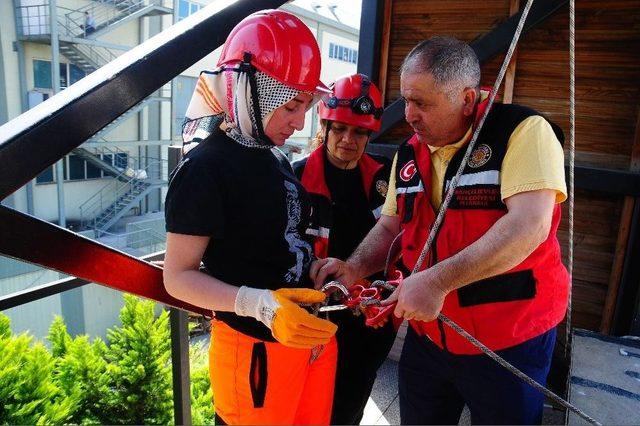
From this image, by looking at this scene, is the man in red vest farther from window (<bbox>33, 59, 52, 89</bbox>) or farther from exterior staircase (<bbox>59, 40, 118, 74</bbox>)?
exterior staircase (<bbox>59, 40, 118, 74</bbox>)

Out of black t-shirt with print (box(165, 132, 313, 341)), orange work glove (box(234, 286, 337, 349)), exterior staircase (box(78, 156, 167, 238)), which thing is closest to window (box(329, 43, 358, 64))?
exterior staircase (box(78, 156, 167, 238))

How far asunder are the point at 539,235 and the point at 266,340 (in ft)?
3.21

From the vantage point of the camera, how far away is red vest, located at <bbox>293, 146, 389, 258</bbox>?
90.0 inches

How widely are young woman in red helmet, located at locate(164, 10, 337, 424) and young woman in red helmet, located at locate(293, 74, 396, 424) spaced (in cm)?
59

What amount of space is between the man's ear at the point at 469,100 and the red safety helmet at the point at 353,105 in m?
0.86

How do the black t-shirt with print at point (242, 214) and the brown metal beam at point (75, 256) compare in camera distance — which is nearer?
the brown metal beam at point (75, 256)

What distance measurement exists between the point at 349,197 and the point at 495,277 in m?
0.99

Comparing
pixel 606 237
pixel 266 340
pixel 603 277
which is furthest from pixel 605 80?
pixel 266 340

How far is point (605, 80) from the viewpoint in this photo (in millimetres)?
3502

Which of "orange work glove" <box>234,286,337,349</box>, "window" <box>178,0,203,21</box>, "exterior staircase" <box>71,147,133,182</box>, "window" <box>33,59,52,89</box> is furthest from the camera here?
"window" <box>178,0,203,21</box>

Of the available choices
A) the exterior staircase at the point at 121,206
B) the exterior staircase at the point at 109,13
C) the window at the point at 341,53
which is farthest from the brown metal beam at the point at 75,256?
the window at the point at 341,53

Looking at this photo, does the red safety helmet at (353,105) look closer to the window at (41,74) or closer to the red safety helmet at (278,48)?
the red safety helmet at (278,48)

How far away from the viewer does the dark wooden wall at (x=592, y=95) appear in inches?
135

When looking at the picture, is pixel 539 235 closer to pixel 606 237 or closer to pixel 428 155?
pixel 428 155
